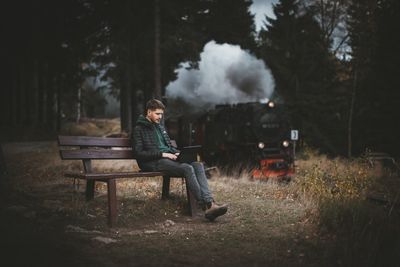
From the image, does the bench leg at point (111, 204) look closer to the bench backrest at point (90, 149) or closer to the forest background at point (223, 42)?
the bench backrest at point (90, 149)

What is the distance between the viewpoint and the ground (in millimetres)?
4676

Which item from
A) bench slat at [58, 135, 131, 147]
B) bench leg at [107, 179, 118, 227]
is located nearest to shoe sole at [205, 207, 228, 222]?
bench leg at [107, 179, 118, 227]

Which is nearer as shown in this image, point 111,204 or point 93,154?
point 111,204

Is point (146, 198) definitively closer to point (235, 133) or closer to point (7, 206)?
point (7, 206)

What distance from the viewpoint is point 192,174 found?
6551 millimetres

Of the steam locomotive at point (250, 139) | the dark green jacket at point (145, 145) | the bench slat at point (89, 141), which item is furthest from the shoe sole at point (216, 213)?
the steam locomotive at point (250, 139)

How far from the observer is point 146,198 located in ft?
25.2

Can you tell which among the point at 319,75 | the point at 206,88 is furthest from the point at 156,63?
the point at 206,88

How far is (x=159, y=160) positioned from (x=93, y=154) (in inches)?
37.5

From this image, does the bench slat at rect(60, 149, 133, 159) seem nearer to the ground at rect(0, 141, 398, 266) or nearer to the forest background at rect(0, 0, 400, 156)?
the ground at rect(0, 141, 398, 266)

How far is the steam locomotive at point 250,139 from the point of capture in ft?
53.6

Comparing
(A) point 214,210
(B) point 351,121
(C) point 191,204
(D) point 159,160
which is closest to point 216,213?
(A) point 214,210

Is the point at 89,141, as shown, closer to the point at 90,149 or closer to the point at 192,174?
the point at 90,149

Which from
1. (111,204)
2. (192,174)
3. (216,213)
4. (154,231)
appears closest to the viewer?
(154,231)
